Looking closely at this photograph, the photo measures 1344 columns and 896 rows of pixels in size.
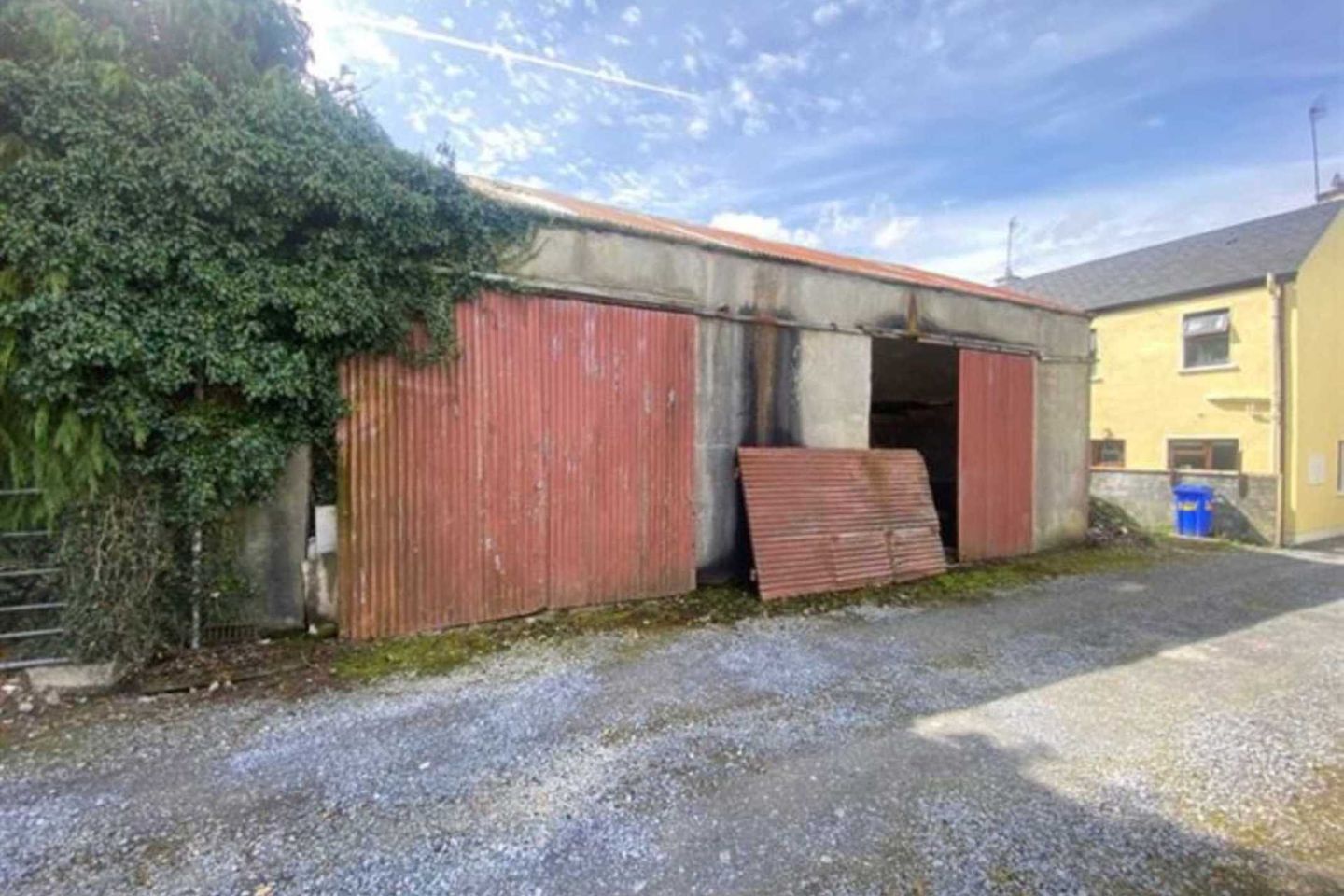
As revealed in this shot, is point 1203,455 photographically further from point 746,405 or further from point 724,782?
point 724,782

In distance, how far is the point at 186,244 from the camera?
4145 mm

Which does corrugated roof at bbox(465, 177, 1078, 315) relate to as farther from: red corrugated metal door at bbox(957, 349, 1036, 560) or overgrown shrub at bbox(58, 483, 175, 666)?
overgrown shrub at bbox(58, 483, 175, 666)

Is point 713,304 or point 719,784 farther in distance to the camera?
point 713,304

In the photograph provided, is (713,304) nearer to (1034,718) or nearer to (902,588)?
(902,588)

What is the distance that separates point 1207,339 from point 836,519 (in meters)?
10.9

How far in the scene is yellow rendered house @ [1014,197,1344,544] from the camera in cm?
1118

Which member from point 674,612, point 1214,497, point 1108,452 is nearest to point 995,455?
point 674,612

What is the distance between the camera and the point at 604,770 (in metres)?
3.11

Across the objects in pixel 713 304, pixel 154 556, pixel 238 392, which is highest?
pixel 713 304

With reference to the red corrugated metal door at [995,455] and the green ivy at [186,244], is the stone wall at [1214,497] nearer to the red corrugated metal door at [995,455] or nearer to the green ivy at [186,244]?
the red corrugated metal door at [995,455]

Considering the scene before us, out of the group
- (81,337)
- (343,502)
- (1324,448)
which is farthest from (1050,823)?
(1324,448)

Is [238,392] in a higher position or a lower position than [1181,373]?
lower

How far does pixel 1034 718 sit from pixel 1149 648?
7.46 ft

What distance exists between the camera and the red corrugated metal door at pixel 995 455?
8664 mm
